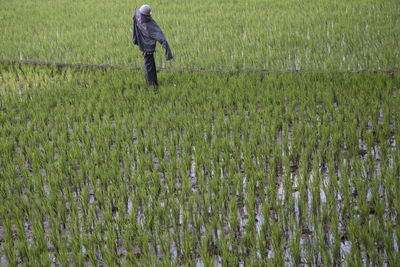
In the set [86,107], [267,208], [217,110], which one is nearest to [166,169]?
[267,208]

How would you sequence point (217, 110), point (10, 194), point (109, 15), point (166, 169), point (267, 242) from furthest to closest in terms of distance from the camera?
point (109, 15)
point (217, 110)
point (166, 169)
point (10, 194)
point (267, 242)

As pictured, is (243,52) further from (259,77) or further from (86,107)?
(86,107)

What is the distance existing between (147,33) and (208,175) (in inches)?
104

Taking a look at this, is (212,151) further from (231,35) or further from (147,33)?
(231,35)

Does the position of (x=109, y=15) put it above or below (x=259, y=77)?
above

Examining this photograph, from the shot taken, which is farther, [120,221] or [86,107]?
[86,107]

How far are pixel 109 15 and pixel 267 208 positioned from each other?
9.05 m

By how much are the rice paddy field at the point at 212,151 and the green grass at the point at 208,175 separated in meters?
0.01

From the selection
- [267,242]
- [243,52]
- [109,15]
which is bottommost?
[267,242]

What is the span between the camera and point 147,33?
5070 millimetres

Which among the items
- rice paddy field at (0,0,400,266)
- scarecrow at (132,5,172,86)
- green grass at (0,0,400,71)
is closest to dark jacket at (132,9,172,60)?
scarecrow at (132,5,172,86)

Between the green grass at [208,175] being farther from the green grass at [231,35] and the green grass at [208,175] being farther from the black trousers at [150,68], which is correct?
the green grass at [231,35]

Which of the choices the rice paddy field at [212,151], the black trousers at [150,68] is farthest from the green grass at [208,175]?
the black trousers at [150,68]

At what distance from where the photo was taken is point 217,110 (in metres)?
4.28
